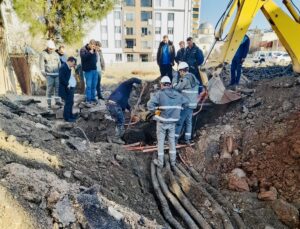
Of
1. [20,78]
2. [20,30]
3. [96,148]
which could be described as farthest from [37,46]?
[96,148]

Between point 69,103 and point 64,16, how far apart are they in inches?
171

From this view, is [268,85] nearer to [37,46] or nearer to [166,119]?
[166,119]

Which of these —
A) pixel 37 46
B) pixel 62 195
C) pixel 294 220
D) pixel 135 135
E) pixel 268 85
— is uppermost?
pixel 37 46

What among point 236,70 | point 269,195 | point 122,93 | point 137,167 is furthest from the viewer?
point 236,70

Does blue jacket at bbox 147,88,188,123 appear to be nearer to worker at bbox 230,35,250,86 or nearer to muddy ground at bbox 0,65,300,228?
muddy ground at bbox 0,65,300,228

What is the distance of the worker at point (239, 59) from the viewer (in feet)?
27.4

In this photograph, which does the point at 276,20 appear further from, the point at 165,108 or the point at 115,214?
the point at 115,214

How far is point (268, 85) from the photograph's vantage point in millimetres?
8078

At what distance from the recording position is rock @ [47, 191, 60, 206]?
10.0 ft

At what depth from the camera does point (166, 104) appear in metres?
5.61

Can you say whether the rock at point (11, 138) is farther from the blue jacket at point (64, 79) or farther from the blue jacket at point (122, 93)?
the blue jacket at point (64, 79)

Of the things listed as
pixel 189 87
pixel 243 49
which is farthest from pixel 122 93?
pixel 243 49

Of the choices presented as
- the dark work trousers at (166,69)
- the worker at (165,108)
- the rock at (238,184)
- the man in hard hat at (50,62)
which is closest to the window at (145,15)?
the dark work trousers at (166,69)

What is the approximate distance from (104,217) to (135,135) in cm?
427
